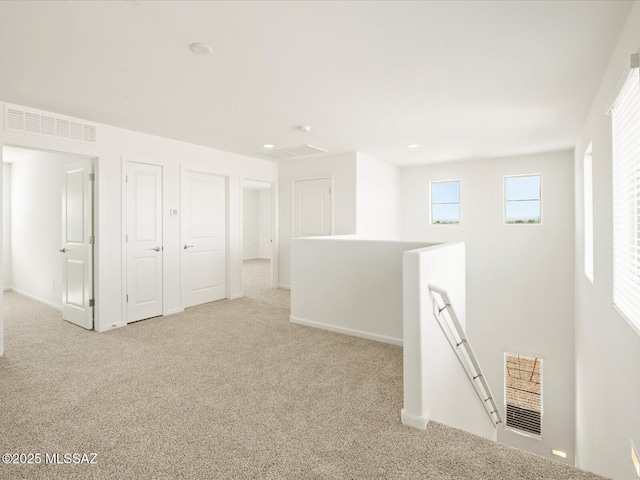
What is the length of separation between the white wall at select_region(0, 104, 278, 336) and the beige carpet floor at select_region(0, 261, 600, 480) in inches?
22.8

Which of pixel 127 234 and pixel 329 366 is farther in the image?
pixel 127 234

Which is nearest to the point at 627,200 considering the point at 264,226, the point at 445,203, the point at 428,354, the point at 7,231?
the point at 428,354

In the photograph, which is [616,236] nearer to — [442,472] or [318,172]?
[442,472]

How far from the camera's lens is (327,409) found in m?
2.41

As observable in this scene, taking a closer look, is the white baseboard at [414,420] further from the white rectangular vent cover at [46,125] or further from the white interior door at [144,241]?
the white rectangular vent cover at [46,125]

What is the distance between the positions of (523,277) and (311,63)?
558 centimetres

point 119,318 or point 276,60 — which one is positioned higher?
point 276,60

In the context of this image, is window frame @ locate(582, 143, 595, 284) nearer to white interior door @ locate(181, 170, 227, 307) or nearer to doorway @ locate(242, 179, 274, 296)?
white interior door @ locate(181, 170, 227, 307)

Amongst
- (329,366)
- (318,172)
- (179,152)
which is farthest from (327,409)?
(318,172)

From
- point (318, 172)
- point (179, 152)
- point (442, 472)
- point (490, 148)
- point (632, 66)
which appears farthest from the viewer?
point (318, 172)

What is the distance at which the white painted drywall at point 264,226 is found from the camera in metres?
12.0

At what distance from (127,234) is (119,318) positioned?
3.60 feet

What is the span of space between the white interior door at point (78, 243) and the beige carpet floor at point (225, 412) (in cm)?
53

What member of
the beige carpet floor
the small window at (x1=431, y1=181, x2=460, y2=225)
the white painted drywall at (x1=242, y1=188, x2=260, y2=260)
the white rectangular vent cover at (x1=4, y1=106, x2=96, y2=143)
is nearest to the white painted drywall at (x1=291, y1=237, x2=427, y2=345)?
the beige carpet floor
